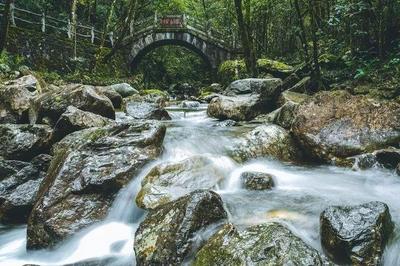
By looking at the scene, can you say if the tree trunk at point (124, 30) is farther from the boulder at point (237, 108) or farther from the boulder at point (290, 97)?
the boulder at point (290, 97)

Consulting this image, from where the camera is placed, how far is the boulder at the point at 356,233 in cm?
363

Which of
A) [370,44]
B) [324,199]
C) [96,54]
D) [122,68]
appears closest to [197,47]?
[122,68]

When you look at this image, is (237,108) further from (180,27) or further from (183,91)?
(180,27)

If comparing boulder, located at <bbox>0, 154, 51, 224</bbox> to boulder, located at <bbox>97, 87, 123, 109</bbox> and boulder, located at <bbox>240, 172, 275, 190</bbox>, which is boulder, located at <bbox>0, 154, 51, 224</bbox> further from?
boulder, located at <bbox>97, 87, 123, 109</bbox>

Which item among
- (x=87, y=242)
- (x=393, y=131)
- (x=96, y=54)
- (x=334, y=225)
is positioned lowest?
(x=87, y=242)

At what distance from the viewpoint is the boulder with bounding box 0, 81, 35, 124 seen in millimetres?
10266

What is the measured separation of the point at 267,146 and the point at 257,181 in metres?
1.68

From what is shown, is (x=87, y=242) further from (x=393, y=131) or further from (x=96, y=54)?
(x=96, y=54)

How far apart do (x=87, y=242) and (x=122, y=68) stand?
21.0 meters

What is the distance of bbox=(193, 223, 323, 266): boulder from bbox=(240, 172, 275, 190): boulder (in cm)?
199

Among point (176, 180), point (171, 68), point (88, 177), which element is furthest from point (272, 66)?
point (171, 68)

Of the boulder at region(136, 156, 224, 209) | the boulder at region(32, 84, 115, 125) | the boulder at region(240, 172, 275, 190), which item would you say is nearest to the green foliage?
the boulder at region(32, 84, 115, 125)

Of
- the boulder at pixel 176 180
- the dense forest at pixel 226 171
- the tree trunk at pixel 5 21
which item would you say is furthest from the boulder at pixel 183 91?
the boulder at pixel 176 180

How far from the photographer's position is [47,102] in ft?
31.6
